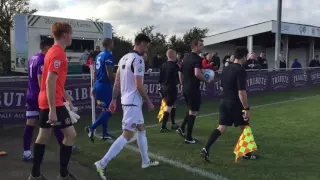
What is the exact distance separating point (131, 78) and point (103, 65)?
2.09 m

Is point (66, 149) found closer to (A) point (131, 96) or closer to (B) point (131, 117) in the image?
(B) point (131, 117)

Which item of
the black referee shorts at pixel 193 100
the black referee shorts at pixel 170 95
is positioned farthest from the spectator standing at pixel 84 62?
the black referee shorts at pixel 193 100

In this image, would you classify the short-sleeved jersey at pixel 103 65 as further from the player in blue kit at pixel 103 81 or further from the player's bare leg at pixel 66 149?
the player's bare leg at pixel 66 149

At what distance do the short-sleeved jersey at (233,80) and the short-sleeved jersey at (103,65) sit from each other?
230 cm

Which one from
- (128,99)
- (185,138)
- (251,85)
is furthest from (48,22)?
(128,99)

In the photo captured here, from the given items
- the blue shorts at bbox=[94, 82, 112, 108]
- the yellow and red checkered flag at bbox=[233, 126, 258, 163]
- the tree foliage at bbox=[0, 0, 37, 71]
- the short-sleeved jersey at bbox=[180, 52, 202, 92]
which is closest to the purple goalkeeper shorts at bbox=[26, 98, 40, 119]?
the blue shorts at bbox=[94, 82, 112, 108]

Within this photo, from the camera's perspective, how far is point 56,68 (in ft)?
13.1

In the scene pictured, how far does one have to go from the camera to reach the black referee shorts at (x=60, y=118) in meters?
4.19

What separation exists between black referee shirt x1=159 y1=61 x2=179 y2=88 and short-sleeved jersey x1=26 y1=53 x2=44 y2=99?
3.55m

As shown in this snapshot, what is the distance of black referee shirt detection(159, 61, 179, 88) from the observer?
8.15 meters

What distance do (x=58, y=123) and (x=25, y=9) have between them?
38991mm

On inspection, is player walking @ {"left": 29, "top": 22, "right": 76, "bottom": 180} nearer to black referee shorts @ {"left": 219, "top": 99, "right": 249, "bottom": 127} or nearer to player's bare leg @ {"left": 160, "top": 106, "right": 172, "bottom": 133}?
black referee shorts @ {"left": 219, "top": 99, "right": 249, "bottom": 127}

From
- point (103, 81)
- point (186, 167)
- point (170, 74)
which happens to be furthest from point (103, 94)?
point (186, 167)

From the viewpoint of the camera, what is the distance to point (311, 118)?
970 cm
